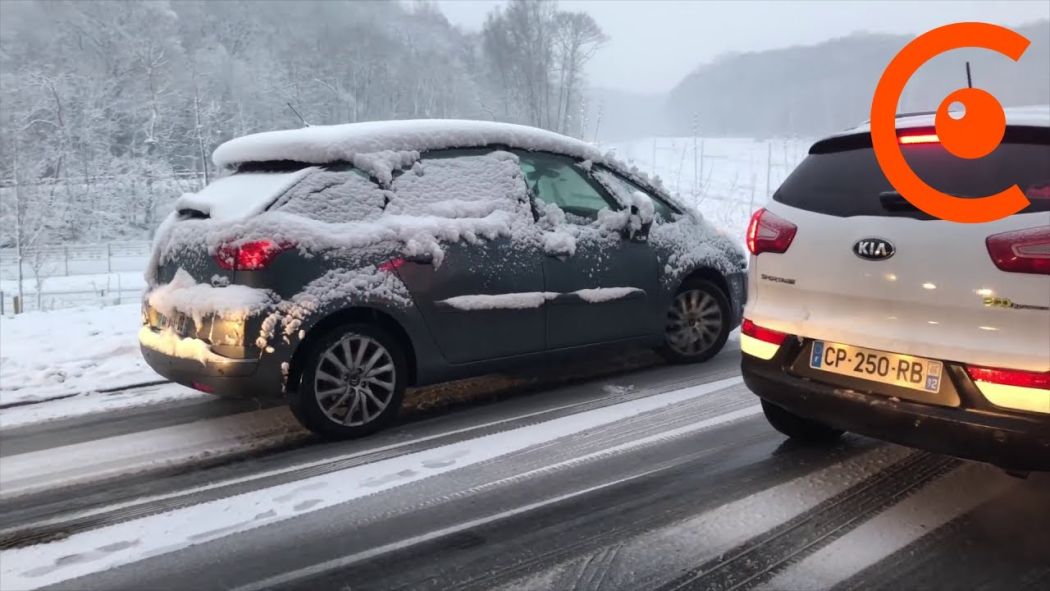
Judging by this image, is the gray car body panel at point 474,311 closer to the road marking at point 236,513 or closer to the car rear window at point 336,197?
the car rear window at point 336,197

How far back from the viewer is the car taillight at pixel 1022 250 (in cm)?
254

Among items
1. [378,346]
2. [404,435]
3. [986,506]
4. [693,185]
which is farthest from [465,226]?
[693,185]

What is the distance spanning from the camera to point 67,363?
5.93 meters

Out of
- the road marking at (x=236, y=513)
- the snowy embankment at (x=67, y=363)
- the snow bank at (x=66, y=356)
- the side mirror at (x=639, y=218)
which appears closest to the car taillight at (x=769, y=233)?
the road marking at (x=236, y=513)

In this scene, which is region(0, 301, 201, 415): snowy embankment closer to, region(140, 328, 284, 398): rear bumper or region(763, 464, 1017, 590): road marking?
region(140, 328, 284, 398): rear bumper

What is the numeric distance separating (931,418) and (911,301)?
45cm

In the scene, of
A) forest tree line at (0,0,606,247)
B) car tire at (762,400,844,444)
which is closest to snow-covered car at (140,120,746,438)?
car tire at (762,400,844,444)

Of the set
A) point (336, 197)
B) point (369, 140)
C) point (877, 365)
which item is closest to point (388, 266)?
point (336, 197)

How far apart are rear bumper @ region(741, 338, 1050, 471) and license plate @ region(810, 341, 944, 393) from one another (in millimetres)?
54

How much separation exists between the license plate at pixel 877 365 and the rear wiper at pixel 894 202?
59 centimetres

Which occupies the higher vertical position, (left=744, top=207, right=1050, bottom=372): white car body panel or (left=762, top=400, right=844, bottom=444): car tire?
(left=744, top=207, right=1050, bottom=372): white car body panel

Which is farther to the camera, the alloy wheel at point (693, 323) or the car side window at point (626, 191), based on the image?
the alloy wheel at point (693, 323)

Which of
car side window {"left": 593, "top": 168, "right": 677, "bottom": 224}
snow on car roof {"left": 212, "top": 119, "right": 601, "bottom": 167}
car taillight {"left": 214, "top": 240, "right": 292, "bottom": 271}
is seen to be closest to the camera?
car taillight {"left": 214, "top": 240, "right": 292, "bottom": 271}

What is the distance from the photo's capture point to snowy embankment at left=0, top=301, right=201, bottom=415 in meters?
5.09
